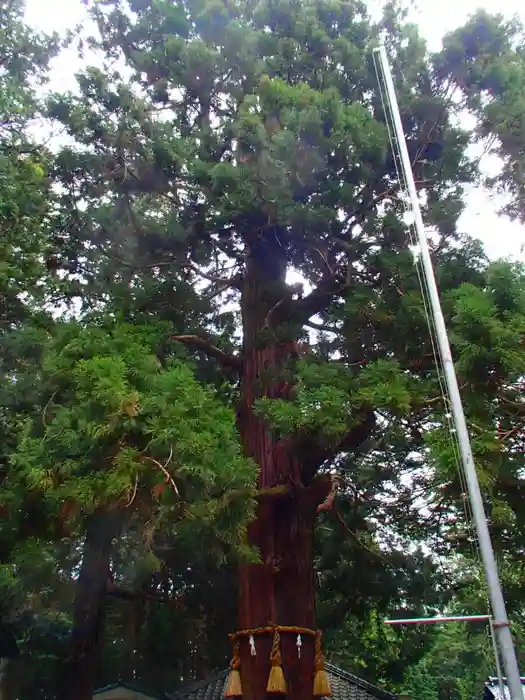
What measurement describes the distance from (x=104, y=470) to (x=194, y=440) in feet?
1.67

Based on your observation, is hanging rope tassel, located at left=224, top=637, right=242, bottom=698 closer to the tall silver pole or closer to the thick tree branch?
the tall silver pole

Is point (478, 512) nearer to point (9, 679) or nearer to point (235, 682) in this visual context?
point (235, 682)

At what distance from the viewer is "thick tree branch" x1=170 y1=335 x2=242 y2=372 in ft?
16.4

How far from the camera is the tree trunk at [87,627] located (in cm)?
626

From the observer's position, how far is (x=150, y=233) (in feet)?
17.1

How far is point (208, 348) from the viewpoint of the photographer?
17.3 feet

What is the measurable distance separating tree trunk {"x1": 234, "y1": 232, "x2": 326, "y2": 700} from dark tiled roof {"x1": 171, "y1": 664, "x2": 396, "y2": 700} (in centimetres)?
527

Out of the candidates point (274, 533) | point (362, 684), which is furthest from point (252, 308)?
point (362, 684)

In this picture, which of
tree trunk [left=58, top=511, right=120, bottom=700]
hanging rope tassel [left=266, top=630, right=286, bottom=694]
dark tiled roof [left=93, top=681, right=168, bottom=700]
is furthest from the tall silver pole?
dark tiled roof [left=93, top=681, right=168, bottom=700]

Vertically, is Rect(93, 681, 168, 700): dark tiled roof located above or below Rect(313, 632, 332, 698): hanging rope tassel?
below

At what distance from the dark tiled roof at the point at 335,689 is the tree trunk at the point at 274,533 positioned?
527 cm

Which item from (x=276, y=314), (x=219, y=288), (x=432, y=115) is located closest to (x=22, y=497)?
(x=276, y=314)

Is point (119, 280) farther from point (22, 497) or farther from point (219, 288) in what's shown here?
point (22, 497)

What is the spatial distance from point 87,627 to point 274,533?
3186 mm
